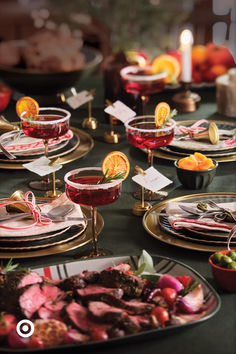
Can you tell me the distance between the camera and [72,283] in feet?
4.03

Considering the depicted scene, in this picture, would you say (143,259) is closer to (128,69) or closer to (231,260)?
(231,260)

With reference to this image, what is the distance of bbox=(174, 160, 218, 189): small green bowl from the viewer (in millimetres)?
1946

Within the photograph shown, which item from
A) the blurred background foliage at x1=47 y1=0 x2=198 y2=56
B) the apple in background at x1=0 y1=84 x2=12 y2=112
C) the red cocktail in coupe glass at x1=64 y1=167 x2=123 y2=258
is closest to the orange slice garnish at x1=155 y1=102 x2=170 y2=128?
the red cocktail in coupe glass at x1=64 y1=167 x2=123 y2=258

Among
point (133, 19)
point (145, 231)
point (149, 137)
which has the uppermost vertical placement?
point (133, 19)

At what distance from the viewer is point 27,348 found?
3.55 feet

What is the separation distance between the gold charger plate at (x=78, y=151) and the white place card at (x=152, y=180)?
0.54 m

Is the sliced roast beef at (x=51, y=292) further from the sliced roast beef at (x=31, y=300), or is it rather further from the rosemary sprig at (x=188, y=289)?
the rosemary sprig at (x=188, y=289)

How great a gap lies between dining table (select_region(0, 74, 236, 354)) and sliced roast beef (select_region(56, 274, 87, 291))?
125 mm

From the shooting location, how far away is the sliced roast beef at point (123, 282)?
48.2 inches

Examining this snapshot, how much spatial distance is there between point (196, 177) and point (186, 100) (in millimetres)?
994

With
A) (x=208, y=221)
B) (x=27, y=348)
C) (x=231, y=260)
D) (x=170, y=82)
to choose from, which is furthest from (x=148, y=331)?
(x=170, y=82)

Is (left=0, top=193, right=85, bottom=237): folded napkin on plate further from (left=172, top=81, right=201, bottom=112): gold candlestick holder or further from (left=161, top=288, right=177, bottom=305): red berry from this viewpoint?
(left=172, top=81, right=201, bottom=112): gold candlestick holder

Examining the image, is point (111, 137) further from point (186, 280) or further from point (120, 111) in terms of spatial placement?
point (186, 280)

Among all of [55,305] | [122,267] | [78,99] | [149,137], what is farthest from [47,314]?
[78,99]
